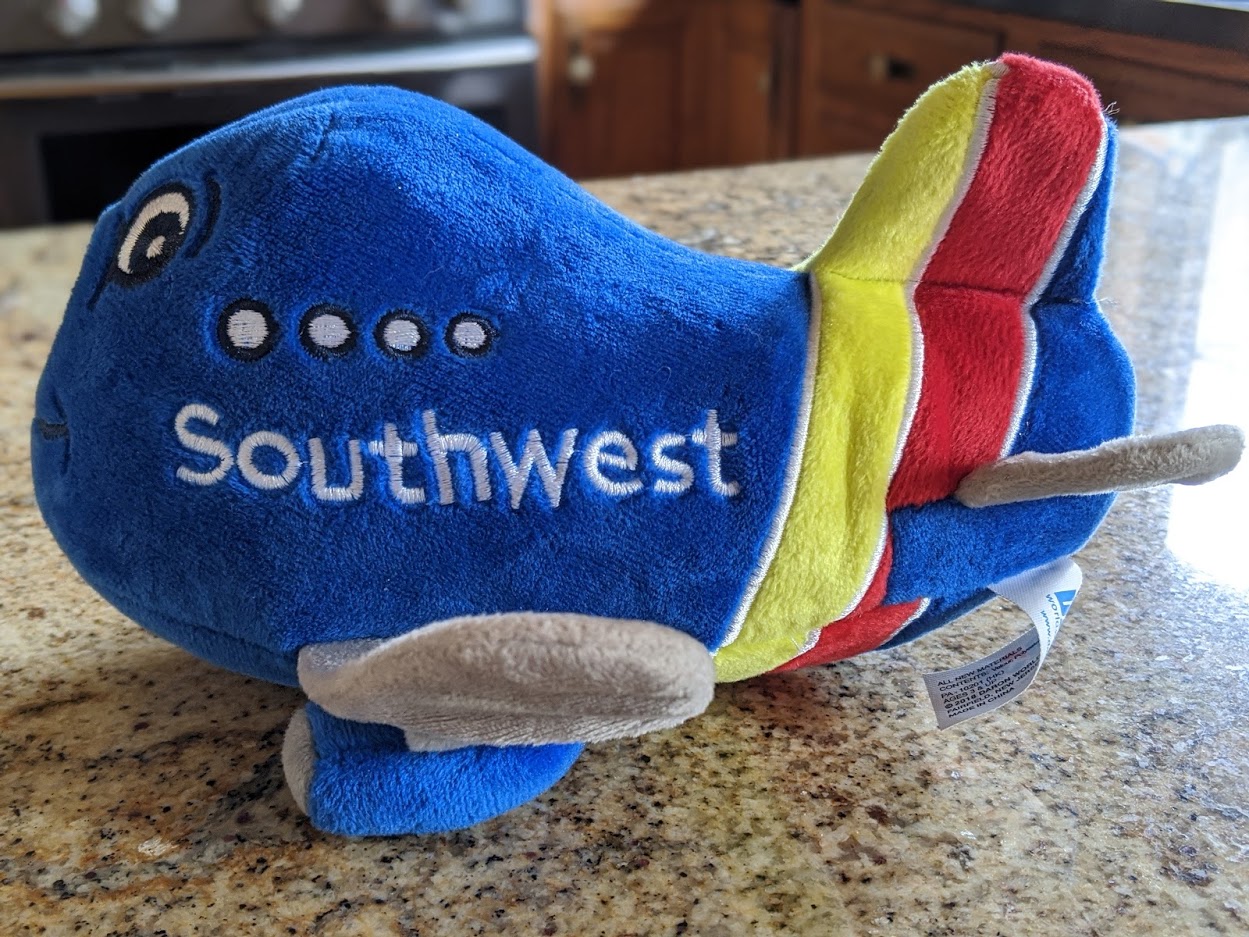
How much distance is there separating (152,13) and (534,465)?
145 cm

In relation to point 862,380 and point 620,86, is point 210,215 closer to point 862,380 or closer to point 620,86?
point 862,380

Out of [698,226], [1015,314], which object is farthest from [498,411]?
[698,226]

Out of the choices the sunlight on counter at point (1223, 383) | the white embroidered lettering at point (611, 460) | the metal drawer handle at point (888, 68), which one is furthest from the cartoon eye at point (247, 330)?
the metal drawer handle at point (888, 68)

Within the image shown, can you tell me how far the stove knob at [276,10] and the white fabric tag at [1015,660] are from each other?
57.3 inches

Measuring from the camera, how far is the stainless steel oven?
1531mm

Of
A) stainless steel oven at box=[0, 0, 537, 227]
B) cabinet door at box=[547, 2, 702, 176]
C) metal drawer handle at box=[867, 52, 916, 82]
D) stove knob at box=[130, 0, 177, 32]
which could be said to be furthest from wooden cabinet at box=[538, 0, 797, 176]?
stove knob at box=[130, 0, 177, 32]

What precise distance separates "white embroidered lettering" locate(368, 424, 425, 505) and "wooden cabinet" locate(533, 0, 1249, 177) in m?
1.46

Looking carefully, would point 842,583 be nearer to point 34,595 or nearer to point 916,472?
point 916,472

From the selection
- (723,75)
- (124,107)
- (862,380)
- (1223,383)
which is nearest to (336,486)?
(862,380)

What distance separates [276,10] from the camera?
1.58 m

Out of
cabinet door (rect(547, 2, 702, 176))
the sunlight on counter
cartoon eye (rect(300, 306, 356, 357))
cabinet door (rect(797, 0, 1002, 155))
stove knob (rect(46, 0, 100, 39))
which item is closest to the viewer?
cartoon eye (rect(300, 306, 356, 357))

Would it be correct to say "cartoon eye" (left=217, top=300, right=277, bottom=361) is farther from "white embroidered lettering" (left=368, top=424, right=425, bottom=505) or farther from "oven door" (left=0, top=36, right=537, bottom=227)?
"oven door" (left=0, top=36, right=537, bottom=227)

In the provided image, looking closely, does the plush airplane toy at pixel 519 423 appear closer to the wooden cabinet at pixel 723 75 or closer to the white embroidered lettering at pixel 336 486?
the white embroidered lettering at pixel 336 486

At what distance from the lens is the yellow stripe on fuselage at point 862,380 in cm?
37
